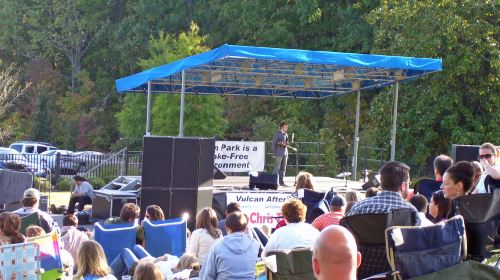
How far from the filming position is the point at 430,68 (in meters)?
17.2

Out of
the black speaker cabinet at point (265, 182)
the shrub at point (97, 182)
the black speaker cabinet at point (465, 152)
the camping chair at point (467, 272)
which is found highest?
the black speaker cabinet at point (465, 152)

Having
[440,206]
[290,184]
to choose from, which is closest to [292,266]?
[440,206]

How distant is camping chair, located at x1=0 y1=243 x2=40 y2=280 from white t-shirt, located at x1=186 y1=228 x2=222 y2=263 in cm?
209

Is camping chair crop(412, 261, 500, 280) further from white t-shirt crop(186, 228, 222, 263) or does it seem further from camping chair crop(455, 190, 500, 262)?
white t-shirt crop(186, 228, 222, 263)

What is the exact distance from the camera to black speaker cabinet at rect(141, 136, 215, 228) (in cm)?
1287

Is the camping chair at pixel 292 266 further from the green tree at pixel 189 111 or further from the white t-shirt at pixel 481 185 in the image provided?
the green tree at pixel 189 111

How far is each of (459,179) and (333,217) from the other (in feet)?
6.28

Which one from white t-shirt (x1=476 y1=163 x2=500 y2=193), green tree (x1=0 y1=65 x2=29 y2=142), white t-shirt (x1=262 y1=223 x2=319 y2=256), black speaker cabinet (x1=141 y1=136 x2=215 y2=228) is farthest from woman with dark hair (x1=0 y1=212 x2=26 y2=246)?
green tree (x1=0 y1=65 x2=29 y2=142)

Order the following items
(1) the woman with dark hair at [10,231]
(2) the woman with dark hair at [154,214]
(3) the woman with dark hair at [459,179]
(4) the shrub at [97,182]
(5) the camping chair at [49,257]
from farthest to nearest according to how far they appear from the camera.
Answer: (4) the shrub at [97,182]
(2) the woman with dark hair at [154,214]
(1) the woman with dark hair at [10,231]
(5) the camping chair at [49,257]
(3) the woman with dark hair at [459,179]

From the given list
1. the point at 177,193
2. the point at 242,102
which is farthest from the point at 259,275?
the point at 242,102

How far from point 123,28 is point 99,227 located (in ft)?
129

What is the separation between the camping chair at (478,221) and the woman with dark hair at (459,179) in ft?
0.44

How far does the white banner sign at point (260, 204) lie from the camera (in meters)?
13.2

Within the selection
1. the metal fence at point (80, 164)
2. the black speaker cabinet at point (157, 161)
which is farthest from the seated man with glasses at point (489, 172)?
the metal fence at point (80, 164)
